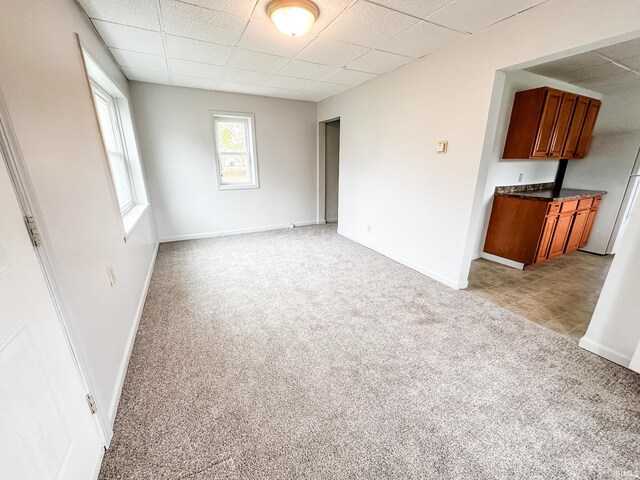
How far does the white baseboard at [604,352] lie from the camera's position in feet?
5.94

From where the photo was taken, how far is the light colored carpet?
1.23 metres

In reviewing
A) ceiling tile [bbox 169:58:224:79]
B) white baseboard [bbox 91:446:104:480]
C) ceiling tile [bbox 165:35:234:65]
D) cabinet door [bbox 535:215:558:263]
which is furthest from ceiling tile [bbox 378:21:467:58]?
white baseboard [bbox 91:446:104:480]

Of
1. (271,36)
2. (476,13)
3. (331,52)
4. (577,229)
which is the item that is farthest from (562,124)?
(271,36)

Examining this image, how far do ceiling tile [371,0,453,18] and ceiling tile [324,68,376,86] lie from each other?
1.37 meters

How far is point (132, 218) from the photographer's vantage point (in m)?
2.95

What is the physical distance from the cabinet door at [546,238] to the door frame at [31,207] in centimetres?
437

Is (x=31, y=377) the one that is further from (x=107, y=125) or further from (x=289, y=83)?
(x=289, y=83)

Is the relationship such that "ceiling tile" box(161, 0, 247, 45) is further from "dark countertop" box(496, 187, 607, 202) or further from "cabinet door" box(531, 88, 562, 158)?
"dark countertop" box(496, 187, 607, 202)

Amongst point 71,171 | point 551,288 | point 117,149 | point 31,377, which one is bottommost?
point 551,288

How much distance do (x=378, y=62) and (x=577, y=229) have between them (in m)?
3.62

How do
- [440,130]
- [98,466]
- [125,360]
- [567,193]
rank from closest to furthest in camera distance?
1. [98,466]
2. [125,360]
3. [440,130]
4. [567,193]

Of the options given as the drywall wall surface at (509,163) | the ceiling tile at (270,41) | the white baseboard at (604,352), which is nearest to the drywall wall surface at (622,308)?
the white baseboard at (604,352)

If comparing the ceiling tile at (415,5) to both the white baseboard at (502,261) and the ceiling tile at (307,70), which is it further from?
the white baseboard at (502,261)

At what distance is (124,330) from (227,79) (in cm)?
340
